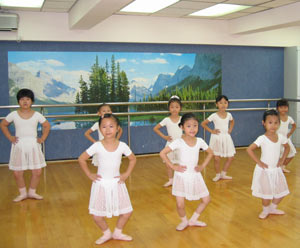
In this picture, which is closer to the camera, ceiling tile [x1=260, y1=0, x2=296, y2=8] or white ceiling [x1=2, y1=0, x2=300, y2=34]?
white ceiling [x1=2, y1=0, x2=300, y2=34]

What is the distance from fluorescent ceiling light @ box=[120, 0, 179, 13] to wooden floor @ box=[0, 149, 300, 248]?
271 cm

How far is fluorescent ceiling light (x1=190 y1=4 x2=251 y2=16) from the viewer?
6.40m

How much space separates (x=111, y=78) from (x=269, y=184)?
4.33 m

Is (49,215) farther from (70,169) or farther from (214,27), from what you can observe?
(214,27)

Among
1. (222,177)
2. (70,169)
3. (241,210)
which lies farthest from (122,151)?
(70,169)

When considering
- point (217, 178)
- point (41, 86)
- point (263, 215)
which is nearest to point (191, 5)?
Answer: point (217, 178)

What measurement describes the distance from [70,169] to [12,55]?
2.17 metres

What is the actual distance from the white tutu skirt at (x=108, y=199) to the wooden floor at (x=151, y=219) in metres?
0.32

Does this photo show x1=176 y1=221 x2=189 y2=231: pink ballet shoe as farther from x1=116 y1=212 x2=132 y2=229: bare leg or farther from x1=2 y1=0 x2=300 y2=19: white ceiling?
x1=2 y1=0 x2=300 y2=19: white ceiling

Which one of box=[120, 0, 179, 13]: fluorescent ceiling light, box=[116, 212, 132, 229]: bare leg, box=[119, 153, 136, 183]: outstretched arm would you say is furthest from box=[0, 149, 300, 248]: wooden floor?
box=[120, 0, 179, 13]: fluorescent ceiling light

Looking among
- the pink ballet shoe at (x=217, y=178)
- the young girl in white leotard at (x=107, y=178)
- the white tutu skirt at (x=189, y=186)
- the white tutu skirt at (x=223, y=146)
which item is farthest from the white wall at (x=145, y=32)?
the white tutu skirt at (x=189, y=186)

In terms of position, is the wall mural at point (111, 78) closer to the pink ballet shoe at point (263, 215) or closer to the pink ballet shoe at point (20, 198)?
the pink ballet shoe at point (20, 198)

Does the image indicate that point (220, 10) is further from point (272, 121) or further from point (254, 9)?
point (272, 121)

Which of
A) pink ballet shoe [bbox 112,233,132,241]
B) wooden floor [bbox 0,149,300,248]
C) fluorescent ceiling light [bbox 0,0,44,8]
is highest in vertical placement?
fluorescent ceiling light [bbox 0,0,44,8]
